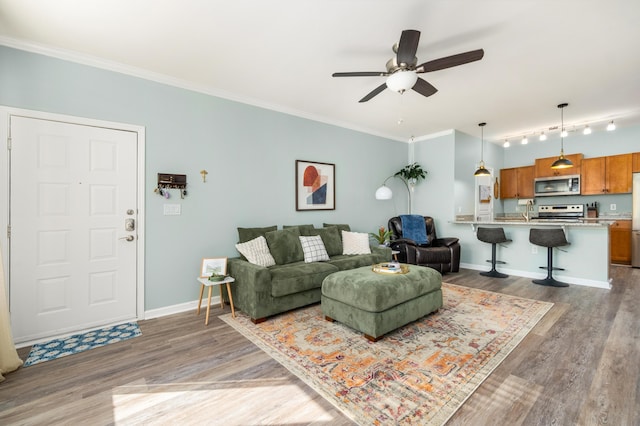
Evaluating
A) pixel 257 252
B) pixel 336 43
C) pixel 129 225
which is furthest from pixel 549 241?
pixel 129 225

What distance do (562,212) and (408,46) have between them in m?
6.63

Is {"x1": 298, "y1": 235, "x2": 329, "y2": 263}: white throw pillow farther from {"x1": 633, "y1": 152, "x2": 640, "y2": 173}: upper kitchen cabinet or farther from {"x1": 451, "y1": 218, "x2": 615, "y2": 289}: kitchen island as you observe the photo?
{"x1": 633, "y1": 152, "x2": 640, "y2": 173}: upper kitchen cabinet

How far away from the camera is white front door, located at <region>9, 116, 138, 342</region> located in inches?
105

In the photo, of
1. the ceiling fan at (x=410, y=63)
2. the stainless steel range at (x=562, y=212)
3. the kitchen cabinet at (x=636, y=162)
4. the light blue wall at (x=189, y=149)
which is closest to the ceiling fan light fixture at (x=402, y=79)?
the ceiling fan at (x=410, y=63)

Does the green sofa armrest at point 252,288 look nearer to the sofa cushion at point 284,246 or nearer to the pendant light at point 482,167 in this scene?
the sofa cushion at point 284,246

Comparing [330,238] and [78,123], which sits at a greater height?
[78,123]

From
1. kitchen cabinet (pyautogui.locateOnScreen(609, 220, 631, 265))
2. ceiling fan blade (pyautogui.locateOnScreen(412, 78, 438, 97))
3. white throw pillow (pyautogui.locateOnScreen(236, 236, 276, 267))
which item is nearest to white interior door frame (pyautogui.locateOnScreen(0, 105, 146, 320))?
white throw pillow (pyautogui.locateOnScreen(236, 236, 276, 267))

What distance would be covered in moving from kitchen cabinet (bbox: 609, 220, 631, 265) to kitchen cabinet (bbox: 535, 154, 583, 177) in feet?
4.31

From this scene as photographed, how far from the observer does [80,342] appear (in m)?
2.71

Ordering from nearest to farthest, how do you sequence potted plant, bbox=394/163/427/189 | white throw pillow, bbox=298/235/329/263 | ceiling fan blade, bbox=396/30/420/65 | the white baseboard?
ceiling fan blade, bbox=396/30/420/65 < the white baseboard < white throw pillow, bbox=298/235/329/263 < potted plant, bbox=394/163/427/189

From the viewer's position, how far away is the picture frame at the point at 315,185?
4.66 meters

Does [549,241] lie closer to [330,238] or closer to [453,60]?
[330,238]

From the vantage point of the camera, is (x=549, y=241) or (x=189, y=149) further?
(x=549, y=241)

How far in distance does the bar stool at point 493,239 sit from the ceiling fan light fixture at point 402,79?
3.52 meters
